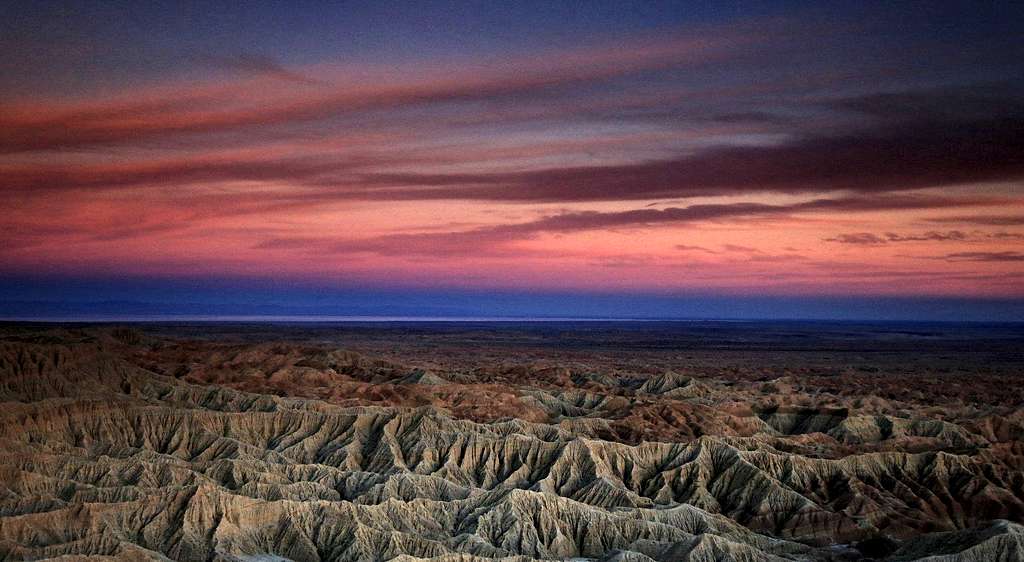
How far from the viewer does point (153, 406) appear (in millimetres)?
115250

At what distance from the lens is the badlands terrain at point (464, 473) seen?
76.3 meters

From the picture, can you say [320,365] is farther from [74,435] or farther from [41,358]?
[74,435]

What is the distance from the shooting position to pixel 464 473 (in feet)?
342

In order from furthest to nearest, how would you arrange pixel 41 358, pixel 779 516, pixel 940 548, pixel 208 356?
pixel 208 356 → pixel 41 358 → pixel 779 516 → pixel 940 548

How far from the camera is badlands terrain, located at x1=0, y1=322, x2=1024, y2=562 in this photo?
76312 millimetres

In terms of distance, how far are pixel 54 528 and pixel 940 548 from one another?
6064 cm

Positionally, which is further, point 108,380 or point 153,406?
point 108,380

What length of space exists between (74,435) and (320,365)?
77.3 m

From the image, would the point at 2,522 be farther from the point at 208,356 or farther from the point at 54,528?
the point at 208,356

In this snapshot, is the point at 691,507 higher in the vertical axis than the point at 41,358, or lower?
lower

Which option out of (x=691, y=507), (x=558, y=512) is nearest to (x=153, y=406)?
(x=558, y=512)

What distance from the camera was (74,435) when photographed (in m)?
107

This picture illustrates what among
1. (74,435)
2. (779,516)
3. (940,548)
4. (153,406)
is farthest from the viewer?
(153,406)

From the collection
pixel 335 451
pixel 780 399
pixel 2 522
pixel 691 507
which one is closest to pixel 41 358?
pixel 335 451
